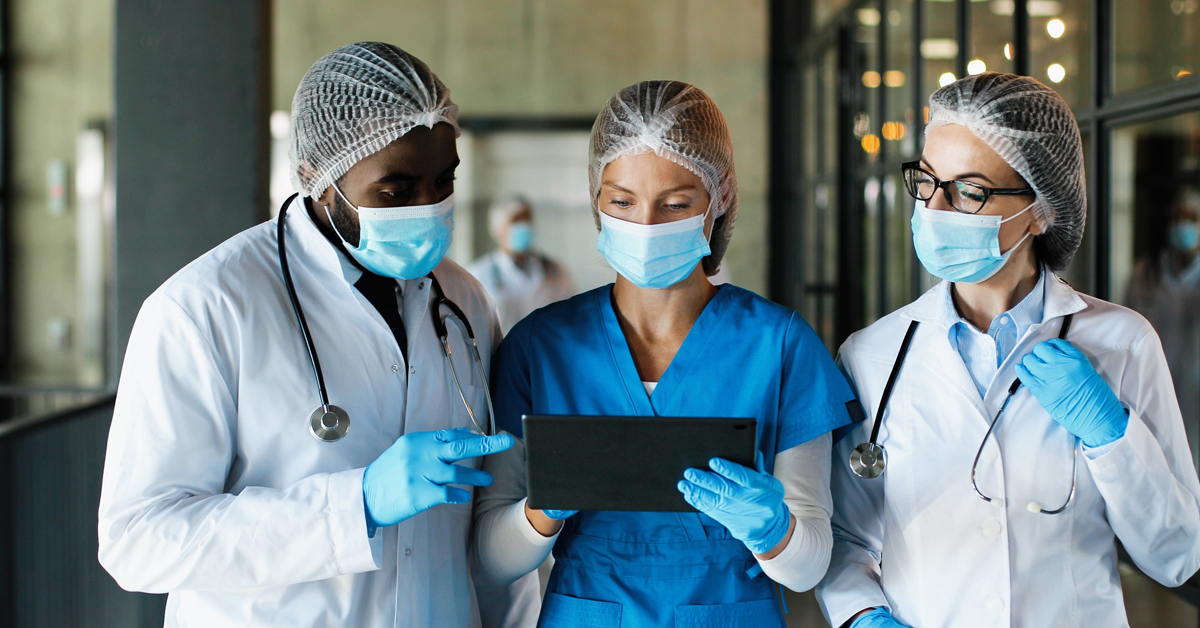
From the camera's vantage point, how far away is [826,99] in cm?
514

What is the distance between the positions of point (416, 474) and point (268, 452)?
25cm

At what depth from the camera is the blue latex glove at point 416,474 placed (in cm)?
116

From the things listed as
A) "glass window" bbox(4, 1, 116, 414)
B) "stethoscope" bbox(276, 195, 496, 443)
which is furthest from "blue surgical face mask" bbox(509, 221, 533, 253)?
"stethoscope" bbox(276, 195, 496, 443)

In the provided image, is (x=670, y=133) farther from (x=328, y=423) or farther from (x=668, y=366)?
(x=328, y=423)

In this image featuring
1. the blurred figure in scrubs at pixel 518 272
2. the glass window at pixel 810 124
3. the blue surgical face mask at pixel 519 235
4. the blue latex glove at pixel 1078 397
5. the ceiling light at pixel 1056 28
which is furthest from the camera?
the glass window at pixel 810 124

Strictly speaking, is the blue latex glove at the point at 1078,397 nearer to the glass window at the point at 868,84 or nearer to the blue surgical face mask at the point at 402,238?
the blue surgical face mask at the point at 402,238

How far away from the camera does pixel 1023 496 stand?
50.9 inches

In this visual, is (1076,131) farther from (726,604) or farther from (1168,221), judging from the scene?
(1168,221)

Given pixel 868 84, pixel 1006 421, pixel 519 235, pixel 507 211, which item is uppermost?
pixel 868 84

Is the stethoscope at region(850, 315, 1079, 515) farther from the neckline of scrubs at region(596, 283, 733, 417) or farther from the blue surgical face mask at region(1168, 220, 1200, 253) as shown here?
the blue surgical face mask at region(1168, 220, 1200, 253)

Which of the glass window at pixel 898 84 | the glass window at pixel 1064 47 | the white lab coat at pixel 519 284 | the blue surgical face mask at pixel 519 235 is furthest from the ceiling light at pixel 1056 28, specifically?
the blue surgical face mask at pixel 519 235

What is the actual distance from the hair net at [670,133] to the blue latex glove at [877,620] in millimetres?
730

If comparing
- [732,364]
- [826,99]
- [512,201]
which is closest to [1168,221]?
[732,364]

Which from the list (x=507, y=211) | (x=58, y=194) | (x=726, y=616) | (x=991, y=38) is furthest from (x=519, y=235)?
(x=726, y=616)
